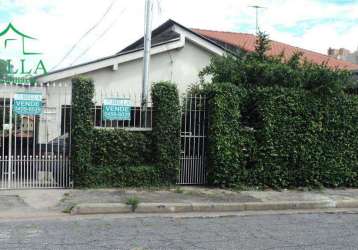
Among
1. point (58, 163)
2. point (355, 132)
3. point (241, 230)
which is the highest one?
point (355, 132)

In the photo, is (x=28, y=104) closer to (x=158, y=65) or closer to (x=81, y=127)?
(x=81, y=127)

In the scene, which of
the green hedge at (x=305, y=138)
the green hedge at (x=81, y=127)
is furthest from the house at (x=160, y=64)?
the green hedge at (x=81, y=127)

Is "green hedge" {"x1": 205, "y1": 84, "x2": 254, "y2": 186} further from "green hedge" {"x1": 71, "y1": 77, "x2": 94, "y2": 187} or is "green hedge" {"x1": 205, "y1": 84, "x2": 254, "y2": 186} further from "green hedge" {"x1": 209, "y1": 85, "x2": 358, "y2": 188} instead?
"green hedge" {"x1": 71, "y1": 77, "x2": 94, "y2": 187}

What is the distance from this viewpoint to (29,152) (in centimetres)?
1164

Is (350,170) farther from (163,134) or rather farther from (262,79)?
(163,134)

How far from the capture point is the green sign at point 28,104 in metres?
11.5

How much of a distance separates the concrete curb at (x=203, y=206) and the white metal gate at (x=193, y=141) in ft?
7.69

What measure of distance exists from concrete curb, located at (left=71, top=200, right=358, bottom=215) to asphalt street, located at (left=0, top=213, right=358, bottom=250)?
56cm

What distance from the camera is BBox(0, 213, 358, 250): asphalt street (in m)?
7.32

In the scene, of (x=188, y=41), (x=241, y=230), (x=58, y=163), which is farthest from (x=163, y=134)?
(x=188, y=41)

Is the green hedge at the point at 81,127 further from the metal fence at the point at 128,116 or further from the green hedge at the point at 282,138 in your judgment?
the green hedge at the point at 282,138

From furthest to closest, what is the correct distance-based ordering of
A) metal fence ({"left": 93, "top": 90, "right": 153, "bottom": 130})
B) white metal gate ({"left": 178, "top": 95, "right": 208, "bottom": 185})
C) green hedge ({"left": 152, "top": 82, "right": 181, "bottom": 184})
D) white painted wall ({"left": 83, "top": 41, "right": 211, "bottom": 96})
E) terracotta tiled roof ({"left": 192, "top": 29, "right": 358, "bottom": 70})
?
terracotta tiled roof ({"left": 192, "top": 29, "right": 358, "bottom": 70}) < white painted wall ({"left": 83, "top": 41, "right": 211, "bottom": 96}) < white metal gate ({"left": 178, "top": 95, "right": 208, "bottom": 185}) < green hedge ({"left": 152, "top": 82, "right": 181, "bottom": 184}) < metal fence ({"left": 93, "top": 90, "right": 153, "bottom": 130})

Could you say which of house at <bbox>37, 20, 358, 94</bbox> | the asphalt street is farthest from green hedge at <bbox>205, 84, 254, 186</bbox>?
house at <bbox>37, 20, 358, 94</bbox>

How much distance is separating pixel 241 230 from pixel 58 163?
17.0 ft
